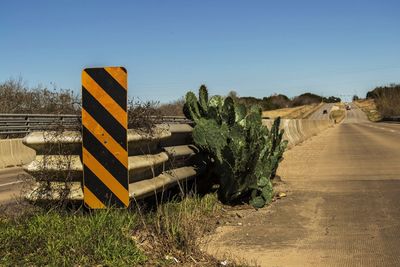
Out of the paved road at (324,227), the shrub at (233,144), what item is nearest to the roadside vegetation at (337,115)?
the paved road at (324,227)

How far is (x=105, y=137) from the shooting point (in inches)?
206

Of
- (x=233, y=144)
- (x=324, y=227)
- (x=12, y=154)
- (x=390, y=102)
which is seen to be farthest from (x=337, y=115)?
(x=324, y=227)

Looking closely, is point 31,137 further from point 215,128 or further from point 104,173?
point 215,128

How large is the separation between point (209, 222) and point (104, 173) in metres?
1.89

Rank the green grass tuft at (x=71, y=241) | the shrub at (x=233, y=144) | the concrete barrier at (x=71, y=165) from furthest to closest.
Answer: the shrub at (x=233, y=144)
the concrete barrier at (x=71, y=165)
the green grass tuft at (x=71, y=241)

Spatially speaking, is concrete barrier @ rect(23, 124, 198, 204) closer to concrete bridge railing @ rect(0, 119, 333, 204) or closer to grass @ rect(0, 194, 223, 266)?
concrete bridge railing @ rect(0, 119, 333, 204)

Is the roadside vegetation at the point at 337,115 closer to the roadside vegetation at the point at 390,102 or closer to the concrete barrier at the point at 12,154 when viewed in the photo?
the roadside vegetation at the point at 390,102

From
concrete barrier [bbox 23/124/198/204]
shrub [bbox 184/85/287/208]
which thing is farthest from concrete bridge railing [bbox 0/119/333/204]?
shrub [bbox 184/85/287/208]

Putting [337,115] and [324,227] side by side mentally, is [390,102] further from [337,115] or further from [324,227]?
[324,227]

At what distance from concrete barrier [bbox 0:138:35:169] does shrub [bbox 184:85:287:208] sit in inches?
488

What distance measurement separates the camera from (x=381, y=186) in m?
9.48

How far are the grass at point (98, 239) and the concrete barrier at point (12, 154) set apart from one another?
14192 mm

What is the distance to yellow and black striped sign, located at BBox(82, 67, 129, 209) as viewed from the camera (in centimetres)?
522

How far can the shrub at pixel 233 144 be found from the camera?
7207 mm
